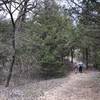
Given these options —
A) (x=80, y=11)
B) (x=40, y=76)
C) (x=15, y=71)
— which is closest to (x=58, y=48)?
(x=40, y=76)

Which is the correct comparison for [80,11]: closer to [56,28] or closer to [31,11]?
[31,11]

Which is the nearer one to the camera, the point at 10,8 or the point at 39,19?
the point at 10,8

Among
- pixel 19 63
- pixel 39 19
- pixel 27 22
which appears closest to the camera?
pixel 19 63

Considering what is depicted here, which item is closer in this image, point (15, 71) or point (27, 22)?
point (15, 71)

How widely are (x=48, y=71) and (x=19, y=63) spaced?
6.92 meters

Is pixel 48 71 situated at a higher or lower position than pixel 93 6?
lower

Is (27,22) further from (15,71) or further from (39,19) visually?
(15,71)

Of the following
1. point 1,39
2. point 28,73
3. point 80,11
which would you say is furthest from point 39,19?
point 80,11

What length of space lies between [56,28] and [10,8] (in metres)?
10.9

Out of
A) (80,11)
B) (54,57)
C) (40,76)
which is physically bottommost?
(40,76)

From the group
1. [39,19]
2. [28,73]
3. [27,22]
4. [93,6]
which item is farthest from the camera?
[39,19]

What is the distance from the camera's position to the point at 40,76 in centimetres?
2514

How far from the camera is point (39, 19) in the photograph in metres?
24.9

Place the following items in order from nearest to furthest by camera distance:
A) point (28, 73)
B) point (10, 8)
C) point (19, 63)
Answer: point (10, 8) < point (19, 63) < point (28, 73)
